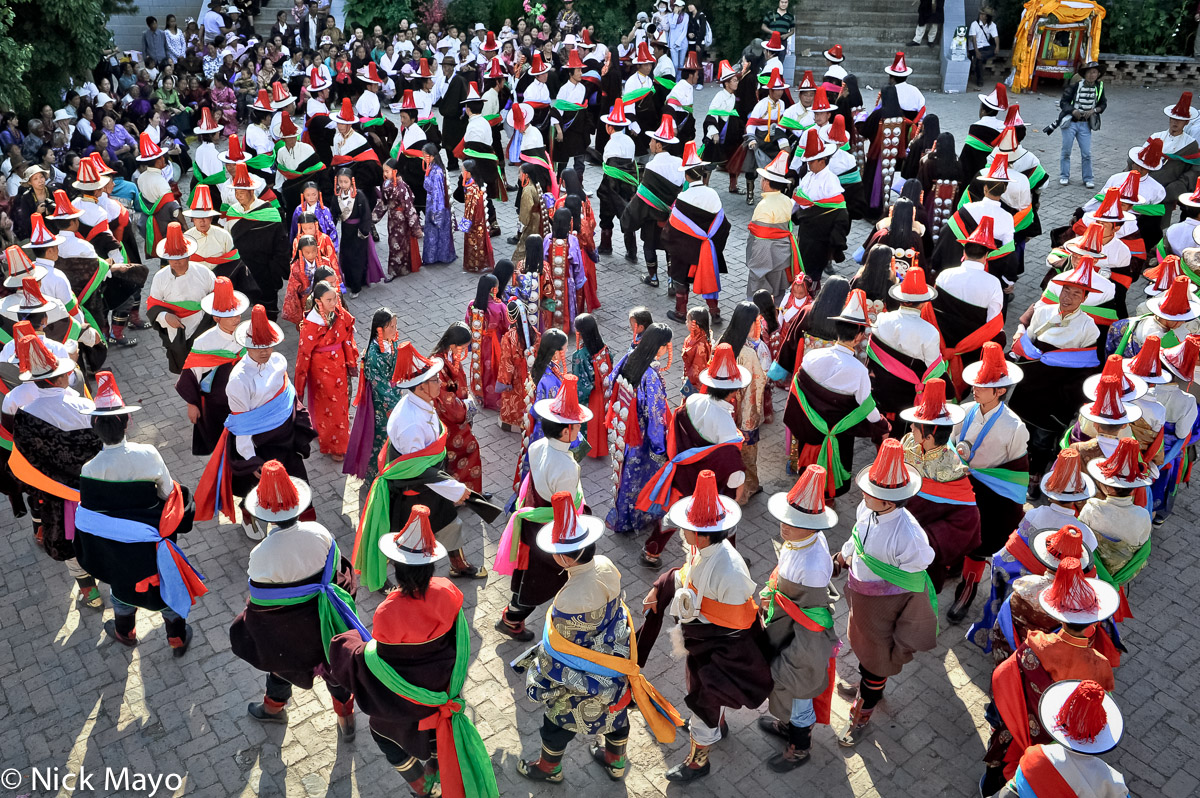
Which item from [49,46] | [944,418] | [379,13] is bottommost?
[944,418]

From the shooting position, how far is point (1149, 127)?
53.2 feet

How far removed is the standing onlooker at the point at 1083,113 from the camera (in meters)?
13.0

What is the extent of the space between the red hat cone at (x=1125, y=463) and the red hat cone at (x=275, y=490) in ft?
13.9

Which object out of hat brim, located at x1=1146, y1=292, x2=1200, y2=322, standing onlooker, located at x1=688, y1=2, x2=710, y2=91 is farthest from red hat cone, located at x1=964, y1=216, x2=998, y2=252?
standing onlooker, located at x1=688, y1=2, x2=710, y2=91

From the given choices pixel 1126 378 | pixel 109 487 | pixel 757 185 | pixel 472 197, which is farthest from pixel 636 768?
pixel 757 185

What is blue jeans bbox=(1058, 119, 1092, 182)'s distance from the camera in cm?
1326

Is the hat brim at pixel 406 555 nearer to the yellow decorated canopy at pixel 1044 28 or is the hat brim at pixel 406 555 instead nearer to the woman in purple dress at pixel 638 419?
the woman in purple dress at pixel 638 419

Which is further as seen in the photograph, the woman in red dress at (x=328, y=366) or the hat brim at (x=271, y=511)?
the woman in red dress at (x=328, y=366)

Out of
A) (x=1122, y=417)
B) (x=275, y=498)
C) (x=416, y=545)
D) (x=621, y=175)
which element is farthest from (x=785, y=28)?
(x=416, y=545)

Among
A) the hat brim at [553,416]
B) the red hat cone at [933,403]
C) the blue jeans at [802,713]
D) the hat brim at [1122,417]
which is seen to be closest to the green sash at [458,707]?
the hat brim at [553,416]

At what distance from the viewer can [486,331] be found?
27.8 ft

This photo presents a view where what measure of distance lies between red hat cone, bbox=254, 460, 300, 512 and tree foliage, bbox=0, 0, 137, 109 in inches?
395

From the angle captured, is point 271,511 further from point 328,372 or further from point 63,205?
point 63,205

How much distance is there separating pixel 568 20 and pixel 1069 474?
16.2 meters
